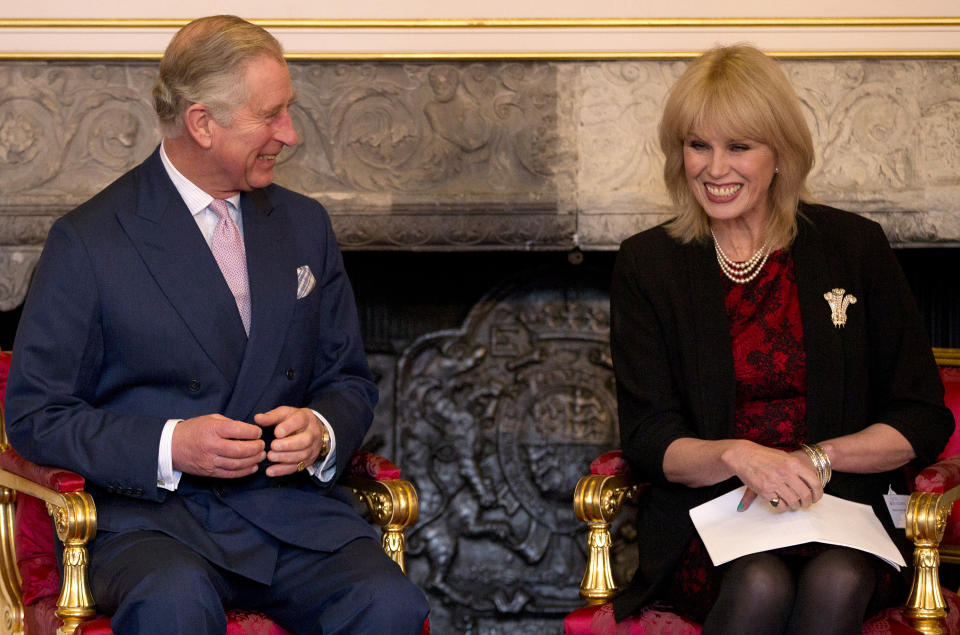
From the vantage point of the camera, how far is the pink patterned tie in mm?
2730

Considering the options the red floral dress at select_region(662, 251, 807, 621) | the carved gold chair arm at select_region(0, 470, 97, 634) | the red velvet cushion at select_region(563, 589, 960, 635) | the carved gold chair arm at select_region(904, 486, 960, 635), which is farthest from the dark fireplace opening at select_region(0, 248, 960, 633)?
the carved gold chair arm at select_region(0, 470, 97, 634)

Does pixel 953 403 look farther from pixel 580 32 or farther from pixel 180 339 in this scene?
pixel 180 339

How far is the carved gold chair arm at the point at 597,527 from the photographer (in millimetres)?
2734

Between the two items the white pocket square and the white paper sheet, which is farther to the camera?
the white pocket square

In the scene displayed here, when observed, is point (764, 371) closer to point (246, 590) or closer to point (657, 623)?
point (657, 623)

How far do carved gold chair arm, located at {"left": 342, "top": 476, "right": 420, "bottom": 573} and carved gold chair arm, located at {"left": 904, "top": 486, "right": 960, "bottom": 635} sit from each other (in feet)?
3.46

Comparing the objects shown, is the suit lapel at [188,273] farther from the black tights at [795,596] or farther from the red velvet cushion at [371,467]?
the black tights at [795,596]

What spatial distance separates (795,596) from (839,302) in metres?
0.71

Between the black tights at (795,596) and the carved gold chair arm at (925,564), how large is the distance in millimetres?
133

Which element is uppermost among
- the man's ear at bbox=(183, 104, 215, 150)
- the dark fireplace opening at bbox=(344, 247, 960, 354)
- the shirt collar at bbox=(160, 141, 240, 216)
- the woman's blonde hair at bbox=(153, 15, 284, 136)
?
the woman's blonde hair at bbox=(153, 15, 284, 136)

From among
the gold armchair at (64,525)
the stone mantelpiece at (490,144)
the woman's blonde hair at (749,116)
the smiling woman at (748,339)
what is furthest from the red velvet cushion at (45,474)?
the woman's blonde hair at (749,116)

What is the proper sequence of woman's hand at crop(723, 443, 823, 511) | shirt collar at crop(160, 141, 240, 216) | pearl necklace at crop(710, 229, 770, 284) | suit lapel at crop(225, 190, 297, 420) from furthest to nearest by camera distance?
pearl necklace at crop(710, 229, 770, 284)
shirt collar at crop(160, 141, 240, 216)
suit lapel at crop(225, 190, 297, 420)
woman's hand at crop(723, 443, 823, 511)

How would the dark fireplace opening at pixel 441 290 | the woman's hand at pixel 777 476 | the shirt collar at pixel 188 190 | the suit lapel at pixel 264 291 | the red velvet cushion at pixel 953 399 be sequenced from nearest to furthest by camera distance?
the woman's hand at pixel 777 476 → the suit lapel at pixel 264 291 → the shirt collar at pixel 188 190 → the red velvet cushion at pixel 953 399 → the dark fireplace opening at pixel 441 290

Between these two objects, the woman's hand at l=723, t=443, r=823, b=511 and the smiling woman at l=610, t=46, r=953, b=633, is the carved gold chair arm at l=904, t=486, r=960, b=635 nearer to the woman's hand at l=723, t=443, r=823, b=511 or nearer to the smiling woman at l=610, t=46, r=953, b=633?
the smiling woman at l=610, t=46, r=953, b=633
